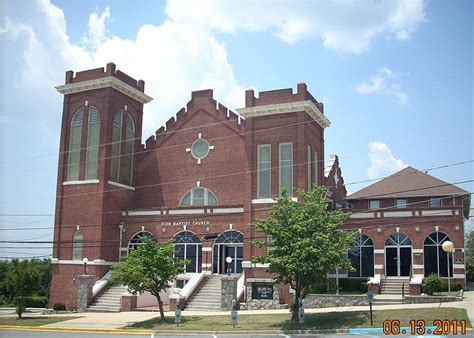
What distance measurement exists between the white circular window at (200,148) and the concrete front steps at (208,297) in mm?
10978

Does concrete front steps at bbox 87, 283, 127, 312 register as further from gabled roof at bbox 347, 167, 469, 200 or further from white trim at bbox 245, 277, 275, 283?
gabled roof at bbox 347, 167, 469, 200

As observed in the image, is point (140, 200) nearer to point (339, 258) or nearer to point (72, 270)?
point (72, 270)

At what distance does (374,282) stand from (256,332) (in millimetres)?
12909

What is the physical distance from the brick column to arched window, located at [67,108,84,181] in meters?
9.20

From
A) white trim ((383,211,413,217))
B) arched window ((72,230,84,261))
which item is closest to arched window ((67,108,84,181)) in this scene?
arched window ((72,230,84,261))

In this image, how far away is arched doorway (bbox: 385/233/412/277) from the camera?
37875mm

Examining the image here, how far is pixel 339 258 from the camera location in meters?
27.8

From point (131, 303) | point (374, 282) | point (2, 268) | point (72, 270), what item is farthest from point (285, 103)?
point (2, 268)

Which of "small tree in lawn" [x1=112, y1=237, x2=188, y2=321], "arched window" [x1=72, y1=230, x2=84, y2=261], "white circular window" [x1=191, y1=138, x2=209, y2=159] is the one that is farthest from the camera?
"white circular window" [x1=191, y1=138, x2=209, y2=159]

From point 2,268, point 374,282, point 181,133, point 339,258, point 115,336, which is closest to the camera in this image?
point 115,336

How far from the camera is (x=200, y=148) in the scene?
4588 cm

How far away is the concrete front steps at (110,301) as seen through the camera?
37.8 m

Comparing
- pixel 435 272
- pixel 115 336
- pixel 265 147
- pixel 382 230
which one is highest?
pixel 265 147

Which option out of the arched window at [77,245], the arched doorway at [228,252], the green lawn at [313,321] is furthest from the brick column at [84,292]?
the green lawn at [313,321]
